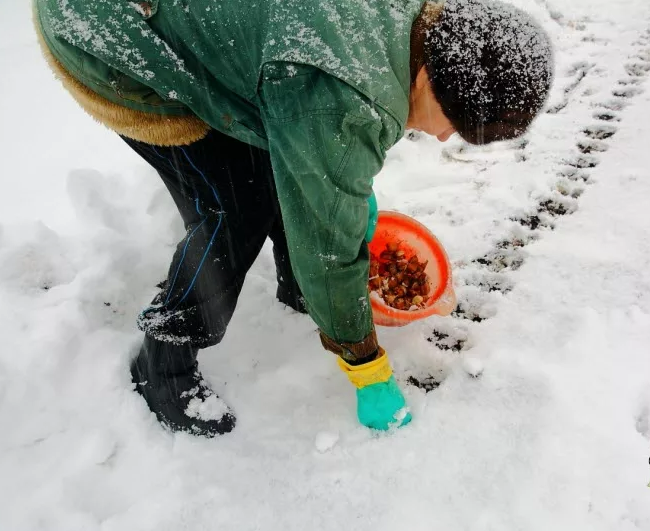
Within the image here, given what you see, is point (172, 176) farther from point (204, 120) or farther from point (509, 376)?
point (509, 376)

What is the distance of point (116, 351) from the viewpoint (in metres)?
1.73

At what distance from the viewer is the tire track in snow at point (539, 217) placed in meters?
1.85

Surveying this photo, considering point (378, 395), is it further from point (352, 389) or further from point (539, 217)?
point (539, 217)

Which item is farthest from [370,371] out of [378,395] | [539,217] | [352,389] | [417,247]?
[539,217]

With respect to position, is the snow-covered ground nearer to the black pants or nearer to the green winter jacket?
the black pants

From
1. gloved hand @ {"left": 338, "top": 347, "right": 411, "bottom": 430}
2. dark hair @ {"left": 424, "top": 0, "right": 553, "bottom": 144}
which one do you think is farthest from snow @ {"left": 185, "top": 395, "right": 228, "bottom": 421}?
dark hair @ {"left": 424, "top": 0, "right": 553, "bottom": 144}

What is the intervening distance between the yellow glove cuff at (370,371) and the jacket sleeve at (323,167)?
0.93 ft

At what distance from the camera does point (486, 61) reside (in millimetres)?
958

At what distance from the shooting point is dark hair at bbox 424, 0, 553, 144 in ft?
3.14

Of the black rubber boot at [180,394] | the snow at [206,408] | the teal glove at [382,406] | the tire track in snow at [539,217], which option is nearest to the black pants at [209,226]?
the black rubber boot at [180,394]

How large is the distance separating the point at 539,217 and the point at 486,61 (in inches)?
56.2

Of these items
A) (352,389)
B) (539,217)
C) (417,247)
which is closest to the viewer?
(352,389)

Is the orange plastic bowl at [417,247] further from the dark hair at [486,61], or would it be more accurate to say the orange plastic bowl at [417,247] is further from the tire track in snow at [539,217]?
the dark hair at [486,61]

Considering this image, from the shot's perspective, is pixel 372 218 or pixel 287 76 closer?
pixel 287 76
